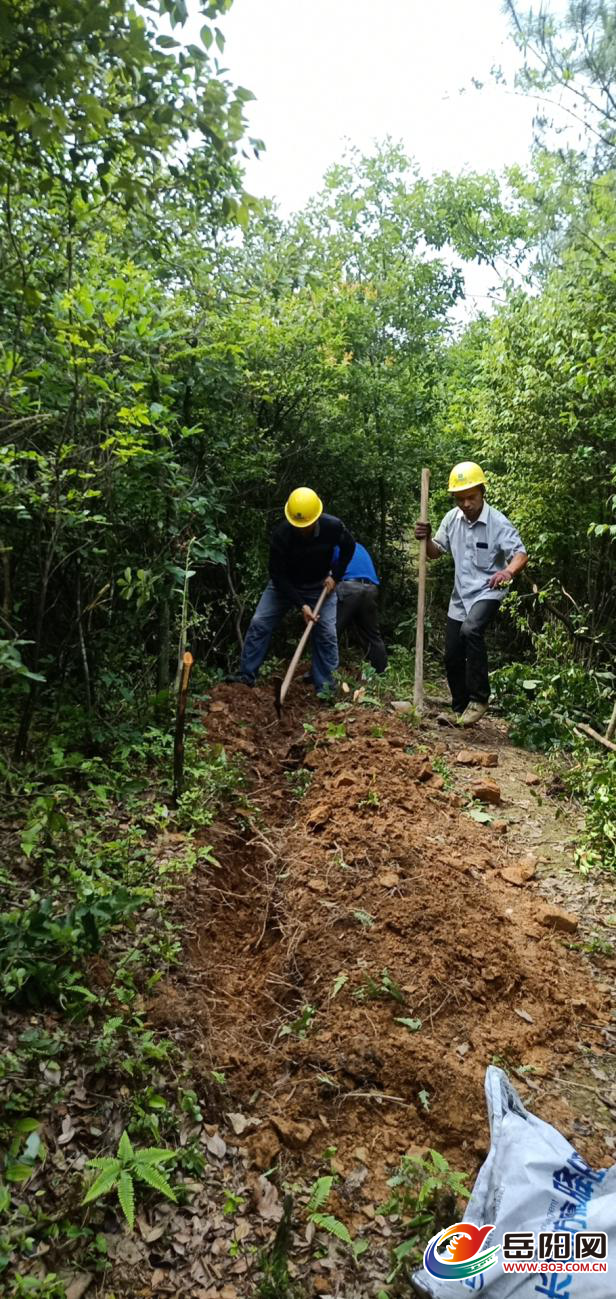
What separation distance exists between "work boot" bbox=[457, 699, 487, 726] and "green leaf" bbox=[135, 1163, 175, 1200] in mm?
4241

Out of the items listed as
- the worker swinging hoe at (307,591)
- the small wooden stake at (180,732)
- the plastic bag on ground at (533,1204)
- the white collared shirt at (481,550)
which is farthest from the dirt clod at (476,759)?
the plastic bag on ground at (533,1204)

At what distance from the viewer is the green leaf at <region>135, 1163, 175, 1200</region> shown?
208 centimetres

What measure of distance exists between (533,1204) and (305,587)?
15.1ft

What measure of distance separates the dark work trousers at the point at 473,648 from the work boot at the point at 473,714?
4 cm

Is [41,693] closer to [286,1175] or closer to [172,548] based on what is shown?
[172,548]

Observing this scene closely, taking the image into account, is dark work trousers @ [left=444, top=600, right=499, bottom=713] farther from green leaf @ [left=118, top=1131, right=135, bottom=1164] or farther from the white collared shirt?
green leaf @ [left=118, top=1131, right=135, bottom=1164]

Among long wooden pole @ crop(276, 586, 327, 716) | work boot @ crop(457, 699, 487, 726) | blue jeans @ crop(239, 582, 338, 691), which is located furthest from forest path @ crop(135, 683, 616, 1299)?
blue jeans @ crop(239, 582, 338, 691)

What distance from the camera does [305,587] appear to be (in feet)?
20.2

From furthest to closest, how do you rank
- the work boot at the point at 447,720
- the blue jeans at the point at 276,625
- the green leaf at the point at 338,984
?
the work boot at the point at 447,720 → the blue jeans at the point at 276,625 → the green leaf at the point at 338,984

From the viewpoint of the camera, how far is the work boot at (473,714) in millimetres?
5996

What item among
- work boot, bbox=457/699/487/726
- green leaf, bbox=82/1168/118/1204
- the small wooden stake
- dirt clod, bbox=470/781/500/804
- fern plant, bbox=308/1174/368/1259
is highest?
the small wooden stake

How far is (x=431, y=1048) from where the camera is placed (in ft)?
8.68

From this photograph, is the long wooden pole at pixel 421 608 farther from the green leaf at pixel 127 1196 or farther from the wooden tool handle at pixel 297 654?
the green leaf at pixel 127 1196

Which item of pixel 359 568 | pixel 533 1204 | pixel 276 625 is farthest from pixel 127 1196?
pixel 359 568
